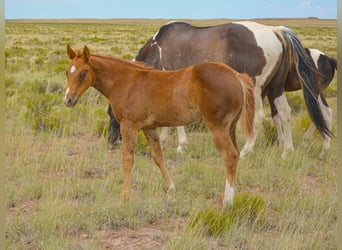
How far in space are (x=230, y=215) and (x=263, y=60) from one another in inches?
141

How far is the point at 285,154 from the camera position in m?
7.62

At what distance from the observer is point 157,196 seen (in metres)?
5.65

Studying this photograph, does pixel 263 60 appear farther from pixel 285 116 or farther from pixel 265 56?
pixel 285 116

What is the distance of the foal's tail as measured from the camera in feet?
17.1

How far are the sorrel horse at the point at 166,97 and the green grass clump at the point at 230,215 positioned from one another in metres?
0.15

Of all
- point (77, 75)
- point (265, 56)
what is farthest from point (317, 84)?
point (77, 75)

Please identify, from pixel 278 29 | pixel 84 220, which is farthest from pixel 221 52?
pixel 84 220

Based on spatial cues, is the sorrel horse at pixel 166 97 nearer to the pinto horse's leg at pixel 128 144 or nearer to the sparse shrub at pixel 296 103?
the pinto horse's leg at pixel 128 144

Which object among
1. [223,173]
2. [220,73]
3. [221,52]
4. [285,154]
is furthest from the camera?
[221,52]

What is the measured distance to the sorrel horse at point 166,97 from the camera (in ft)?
17.0

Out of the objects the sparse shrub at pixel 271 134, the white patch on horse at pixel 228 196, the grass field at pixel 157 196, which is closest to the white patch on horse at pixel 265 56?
the grass field at pixel 157 196

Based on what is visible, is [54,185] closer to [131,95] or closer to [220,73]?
[131,95]

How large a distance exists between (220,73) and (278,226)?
1.75 m

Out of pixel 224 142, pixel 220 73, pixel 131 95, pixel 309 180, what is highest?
pixel 220 73
